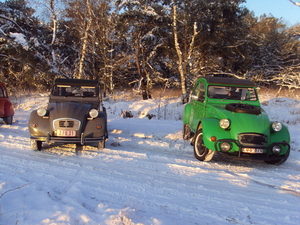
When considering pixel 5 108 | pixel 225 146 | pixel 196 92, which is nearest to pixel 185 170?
pixel 225 146

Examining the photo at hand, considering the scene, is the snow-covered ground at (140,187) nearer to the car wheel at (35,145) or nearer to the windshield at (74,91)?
the car wheel at (35,145)

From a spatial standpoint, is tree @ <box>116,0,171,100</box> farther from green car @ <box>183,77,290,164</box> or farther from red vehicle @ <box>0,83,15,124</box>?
green car @ <box>183,77,290,164</box>

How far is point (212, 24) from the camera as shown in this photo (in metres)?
15.0

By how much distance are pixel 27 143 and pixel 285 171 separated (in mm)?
6232

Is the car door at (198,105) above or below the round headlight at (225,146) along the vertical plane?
above

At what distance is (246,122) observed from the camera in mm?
5137

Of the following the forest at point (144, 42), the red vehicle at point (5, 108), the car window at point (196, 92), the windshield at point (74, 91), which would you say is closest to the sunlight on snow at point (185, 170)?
the car window at point (196, 92)

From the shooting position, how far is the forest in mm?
14891

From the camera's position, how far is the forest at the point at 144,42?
14.9m

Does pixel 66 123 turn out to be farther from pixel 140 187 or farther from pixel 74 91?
pixel 140 187

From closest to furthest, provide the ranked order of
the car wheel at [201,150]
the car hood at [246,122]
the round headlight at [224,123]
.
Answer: the car hood at [246,122] → the round headlight at [224,123] → the car wheel at [201,150]

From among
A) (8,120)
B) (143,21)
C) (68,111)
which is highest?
(143,21)

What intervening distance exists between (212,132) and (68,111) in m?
3.33

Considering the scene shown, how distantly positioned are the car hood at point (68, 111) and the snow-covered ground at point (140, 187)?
866 millimetres
